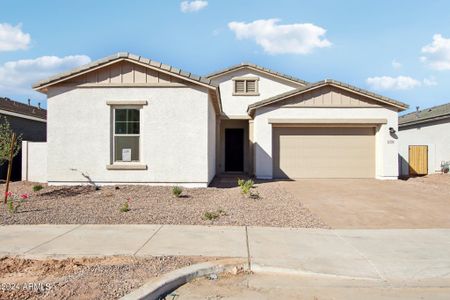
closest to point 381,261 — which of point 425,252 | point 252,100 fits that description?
point 425,252

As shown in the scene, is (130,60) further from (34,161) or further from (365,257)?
(365,257)

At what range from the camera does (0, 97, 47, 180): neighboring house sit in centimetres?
1749

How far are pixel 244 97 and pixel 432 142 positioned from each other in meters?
12.0

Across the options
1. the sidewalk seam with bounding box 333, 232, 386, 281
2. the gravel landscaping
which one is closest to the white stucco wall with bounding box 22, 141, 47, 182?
the gravel landscaping

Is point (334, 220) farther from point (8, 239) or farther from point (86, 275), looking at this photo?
point (8, 239)

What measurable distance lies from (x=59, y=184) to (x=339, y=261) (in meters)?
10.6

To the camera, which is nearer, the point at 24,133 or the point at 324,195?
the point at 324,195

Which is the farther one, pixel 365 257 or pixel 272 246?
pixel 272 246

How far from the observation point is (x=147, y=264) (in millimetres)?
5633

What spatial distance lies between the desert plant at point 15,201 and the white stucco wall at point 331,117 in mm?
9934

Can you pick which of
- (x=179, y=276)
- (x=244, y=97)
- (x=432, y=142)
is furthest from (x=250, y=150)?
(x=179, y=276)

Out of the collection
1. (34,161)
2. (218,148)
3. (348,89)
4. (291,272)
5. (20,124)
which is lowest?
(291,272)

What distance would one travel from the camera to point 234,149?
21844mm

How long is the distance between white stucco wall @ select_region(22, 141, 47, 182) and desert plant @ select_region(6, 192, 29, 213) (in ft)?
10.6
